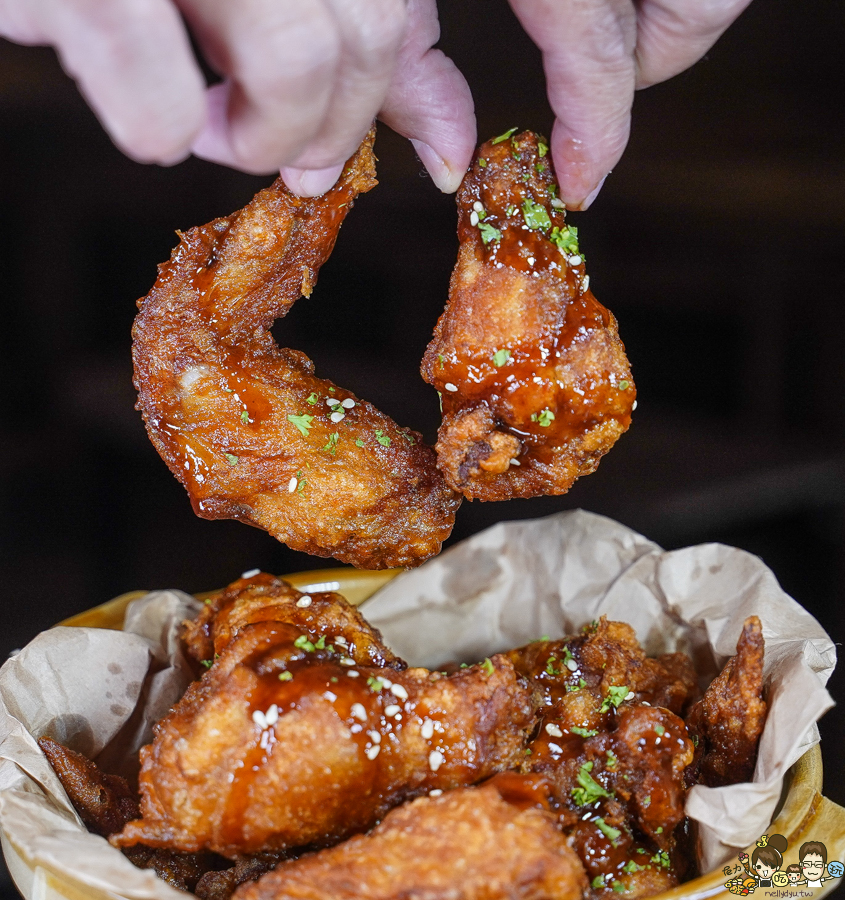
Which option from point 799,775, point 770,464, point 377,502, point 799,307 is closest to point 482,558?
point 377,502

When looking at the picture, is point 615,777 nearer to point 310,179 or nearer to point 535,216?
point 535,216

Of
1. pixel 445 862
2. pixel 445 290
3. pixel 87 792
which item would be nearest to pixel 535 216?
pixel 445 862

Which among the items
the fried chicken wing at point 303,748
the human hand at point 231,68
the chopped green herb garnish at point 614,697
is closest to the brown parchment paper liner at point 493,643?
the fried chicken wing at point 303,748

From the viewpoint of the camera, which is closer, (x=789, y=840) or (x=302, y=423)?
(x=789, y=840)

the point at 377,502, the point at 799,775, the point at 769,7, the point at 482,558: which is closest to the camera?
the point at 799,775

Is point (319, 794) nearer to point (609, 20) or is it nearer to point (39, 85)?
point (609, 20)

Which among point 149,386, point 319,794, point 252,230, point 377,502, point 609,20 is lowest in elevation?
point 319,794

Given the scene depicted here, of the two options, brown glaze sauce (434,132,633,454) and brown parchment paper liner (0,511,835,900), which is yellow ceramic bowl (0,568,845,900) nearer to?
brown parchment paper liner (0,511,835,900)
